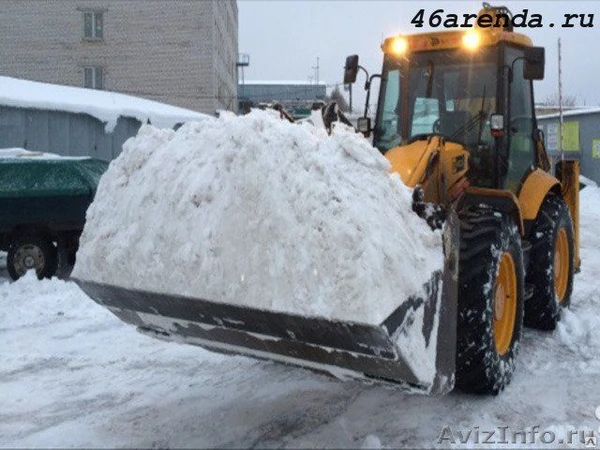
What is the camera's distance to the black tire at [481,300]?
420 cm

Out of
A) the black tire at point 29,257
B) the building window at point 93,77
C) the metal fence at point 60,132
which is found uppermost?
the building window at point 93,77

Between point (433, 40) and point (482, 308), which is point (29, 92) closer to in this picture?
point (433, 40)

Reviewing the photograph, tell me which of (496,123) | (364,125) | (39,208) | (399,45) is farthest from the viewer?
(39,208)

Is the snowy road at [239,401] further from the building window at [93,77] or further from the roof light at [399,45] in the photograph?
the building window at [93,77]

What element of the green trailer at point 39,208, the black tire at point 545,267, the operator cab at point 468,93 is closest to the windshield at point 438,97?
the operator cab at point 468,93

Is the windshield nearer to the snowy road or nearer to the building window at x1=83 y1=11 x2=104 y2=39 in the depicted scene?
the snowy road

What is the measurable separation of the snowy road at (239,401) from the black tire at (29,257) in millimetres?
3117

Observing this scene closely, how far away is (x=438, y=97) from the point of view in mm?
5652

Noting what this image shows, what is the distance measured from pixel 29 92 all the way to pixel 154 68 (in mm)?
15526

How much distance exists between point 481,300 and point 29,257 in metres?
7.17

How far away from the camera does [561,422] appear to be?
4.26 meters

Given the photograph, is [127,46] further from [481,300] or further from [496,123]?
[481,300]

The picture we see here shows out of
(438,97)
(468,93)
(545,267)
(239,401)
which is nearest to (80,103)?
(438,97)

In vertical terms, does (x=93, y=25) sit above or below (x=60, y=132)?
above
